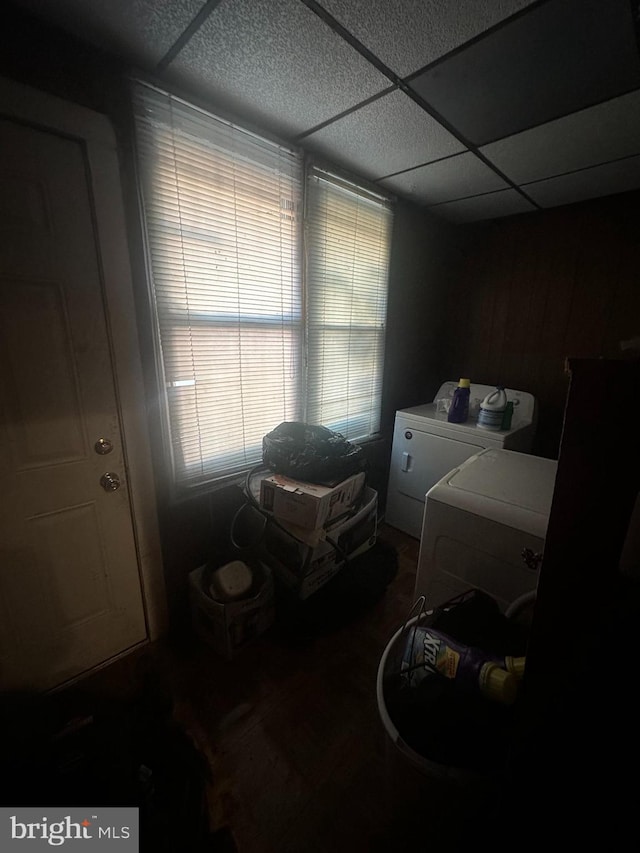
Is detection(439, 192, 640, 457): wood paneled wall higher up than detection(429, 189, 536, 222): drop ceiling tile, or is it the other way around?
detection(429, 189, 536, 222): drop ceiling tile

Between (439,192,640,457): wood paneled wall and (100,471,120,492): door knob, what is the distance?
251cm

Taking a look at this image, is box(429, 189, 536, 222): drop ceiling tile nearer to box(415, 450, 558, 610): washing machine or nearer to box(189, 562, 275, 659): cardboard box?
box(415, 450, 558, 610): washing machine

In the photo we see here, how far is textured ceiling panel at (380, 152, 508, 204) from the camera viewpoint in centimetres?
165

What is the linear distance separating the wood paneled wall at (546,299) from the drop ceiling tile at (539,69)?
1119 millimetres

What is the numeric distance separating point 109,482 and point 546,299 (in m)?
2.81

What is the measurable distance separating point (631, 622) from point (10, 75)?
1.85 meters

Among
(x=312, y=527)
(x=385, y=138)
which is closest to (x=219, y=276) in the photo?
(x=385, y=138)

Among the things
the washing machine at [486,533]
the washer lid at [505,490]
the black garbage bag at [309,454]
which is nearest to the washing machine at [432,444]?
the washer lid at [505,490]

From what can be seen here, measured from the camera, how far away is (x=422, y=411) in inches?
93.1

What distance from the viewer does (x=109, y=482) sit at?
4.18ft

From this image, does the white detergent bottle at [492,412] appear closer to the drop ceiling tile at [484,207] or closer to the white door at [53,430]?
the drop ceiling tile at [484,207]

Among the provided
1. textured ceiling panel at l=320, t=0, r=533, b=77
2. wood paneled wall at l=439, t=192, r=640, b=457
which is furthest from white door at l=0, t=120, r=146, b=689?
wood paneled wall at l=439, t=192, r=640, b=457

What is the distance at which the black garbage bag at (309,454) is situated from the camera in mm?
1450

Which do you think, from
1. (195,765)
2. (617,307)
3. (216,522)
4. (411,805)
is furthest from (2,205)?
(617,307)
